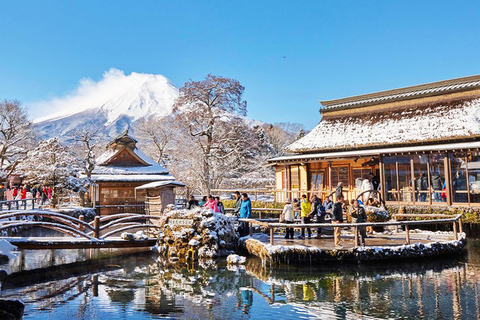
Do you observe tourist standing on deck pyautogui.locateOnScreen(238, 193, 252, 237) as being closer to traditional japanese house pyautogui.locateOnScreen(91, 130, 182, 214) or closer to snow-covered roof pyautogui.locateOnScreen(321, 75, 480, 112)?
traditional japanese house pyautogui.locateOnScreen(91, 130, 182, 214)

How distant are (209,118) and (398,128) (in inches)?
634

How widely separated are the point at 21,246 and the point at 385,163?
55.3 feet

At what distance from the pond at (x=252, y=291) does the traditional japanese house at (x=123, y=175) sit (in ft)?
51.9

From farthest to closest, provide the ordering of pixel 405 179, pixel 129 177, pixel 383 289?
pixel 129 177, pixel 405 179, pixel 383 289

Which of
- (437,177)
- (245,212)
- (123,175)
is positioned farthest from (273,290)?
(123,175)

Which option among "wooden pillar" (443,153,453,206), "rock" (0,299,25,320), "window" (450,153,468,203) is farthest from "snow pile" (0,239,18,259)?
"window" (450,153,468,203)

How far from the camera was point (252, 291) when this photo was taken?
8.72 meters

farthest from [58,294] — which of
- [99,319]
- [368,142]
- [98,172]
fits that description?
[98,172]

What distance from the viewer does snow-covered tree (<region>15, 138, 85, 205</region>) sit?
2497cm

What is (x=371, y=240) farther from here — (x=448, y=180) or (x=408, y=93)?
(x=408, y=93)

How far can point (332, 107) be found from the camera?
1080 inches

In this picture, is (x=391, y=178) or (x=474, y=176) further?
(x=391, y=178)

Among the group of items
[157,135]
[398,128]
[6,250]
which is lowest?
[6,250]

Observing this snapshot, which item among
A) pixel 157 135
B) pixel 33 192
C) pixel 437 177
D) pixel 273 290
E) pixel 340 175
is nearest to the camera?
pixel 273 290
